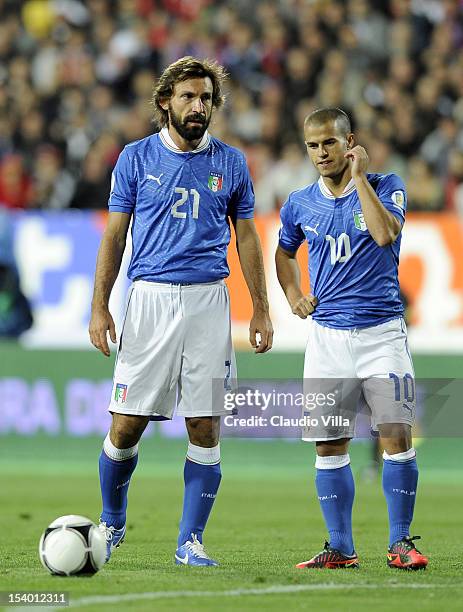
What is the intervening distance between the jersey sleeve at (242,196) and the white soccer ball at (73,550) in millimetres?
1937

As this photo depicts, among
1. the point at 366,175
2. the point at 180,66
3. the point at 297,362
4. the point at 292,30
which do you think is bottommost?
the point at 297,362

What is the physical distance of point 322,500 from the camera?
22.7ft

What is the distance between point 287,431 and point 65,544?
6682 millimetres

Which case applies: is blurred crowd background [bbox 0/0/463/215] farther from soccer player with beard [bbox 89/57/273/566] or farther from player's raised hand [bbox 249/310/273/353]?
soccer player with beard [bbox 89/57/273/566]

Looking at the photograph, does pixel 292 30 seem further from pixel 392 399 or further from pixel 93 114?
pixel 392 399

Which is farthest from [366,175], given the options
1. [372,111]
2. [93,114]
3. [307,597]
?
[93,114]

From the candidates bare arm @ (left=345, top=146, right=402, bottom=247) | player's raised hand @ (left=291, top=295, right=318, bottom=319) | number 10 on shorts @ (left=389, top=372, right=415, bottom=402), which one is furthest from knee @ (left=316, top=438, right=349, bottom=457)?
bare arm @ (left=345, top=146, right=402, bottom=247)

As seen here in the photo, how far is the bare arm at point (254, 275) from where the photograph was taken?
714 cm

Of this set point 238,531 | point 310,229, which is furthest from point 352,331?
point 238,531

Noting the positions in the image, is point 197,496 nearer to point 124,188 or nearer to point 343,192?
point 124,188

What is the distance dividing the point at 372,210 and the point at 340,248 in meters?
0.34

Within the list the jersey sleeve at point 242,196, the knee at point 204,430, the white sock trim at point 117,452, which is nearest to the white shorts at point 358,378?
the knee at point 204,430

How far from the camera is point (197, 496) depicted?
6977 mm

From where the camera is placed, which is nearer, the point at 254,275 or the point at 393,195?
the point at 393,195
